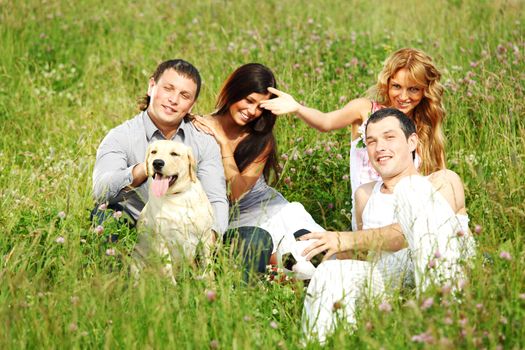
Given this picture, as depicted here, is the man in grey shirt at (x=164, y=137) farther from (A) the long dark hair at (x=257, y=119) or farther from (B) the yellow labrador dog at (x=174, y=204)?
(A) the long dark hair at (x=257, y=119)

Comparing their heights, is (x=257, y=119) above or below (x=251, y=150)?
above

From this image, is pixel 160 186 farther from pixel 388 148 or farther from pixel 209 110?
pixel 209 110

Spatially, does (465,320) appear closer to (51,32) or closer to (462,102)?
(462,102)

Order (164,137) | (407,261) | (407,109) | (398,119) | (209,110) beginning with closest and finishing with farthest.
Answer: (407,261) < (398,119) < (164,137) < (407,109) < (209,110)

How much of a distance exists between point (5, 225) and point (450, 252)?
2.38 m

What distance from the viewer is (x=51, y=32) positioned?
8.03 meters

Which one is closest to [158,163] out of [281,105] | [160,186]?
[160,186]

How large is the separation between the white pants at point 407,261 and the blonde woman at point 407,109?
4.44ft

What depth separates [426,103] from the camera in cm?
491

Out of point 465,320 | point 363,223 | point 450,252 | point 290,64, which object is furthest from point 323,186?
point 465,320

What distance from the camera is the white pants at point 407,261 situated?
3.07 metres

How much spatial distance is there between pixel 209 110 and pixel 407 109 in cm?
196

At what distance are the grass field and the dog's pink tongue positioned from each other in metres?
0.27

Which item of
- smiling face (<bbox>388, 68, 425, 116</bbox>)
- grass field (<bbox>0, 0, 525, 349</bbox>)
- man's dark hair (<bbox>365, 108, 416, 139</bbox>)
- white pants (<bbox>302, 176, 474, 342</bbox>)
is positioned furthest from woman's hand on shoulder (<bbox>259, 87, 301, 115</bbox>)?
white pants (<bbox>302, 176, 474, 342</bbox>)
